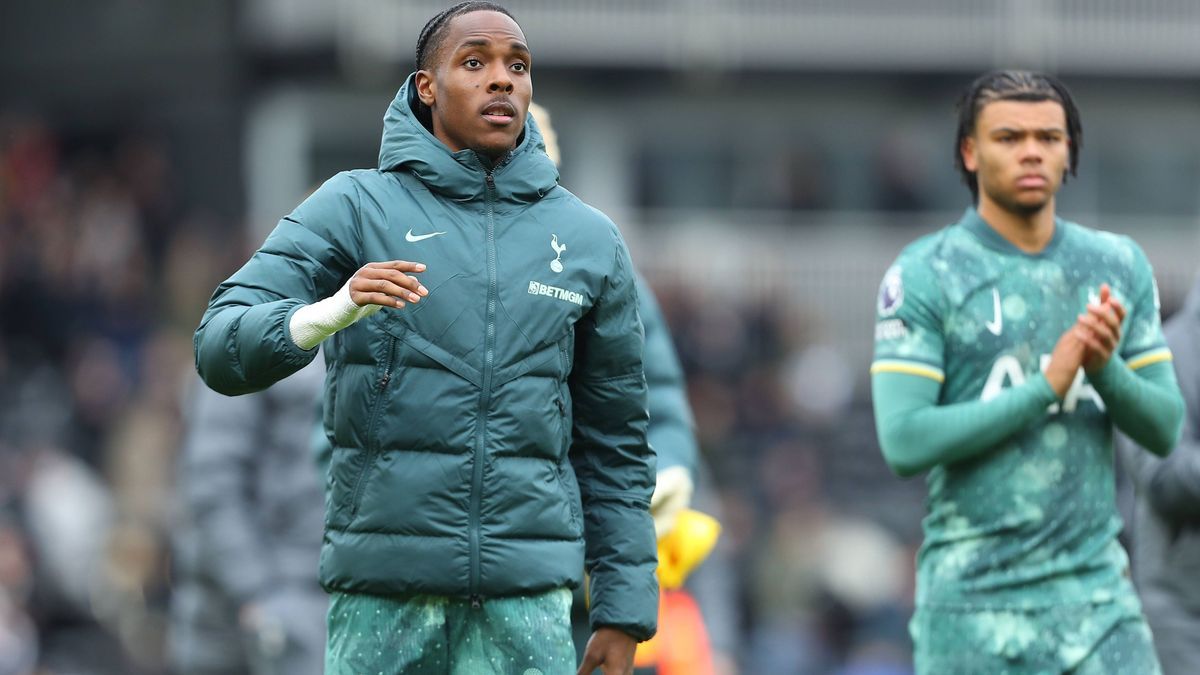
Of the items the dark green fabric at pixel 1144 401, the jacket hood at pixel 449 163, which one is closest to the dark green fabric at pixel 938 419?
the dark green fabric at pixel 1144 401

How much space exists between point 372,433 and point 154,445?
11.5 metres

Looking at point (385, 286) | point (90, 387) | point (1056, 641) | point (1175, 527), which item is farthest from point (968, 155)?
point (90, 387)

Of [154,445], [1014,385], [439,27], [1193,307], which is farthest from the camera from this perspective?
[154,445]

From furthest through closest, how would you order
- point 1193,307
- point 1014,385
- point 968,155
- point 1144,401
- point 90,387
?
point 90,387 < point 1193,307 < point 968,155 < point 1014,385 < point 1144,401

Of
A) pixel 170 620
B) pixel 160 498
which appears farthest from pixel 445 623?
pixel 160 498

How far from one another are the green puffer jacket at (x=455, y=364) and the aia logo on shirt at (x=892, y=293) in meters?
1.28

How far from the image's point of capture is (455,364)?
5242 millimetres

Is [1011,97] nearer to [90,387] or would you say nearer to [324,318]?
[324,318]

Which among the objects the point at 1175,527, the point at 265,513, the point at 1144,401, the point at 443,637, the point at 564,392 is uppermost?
the point at 564,392

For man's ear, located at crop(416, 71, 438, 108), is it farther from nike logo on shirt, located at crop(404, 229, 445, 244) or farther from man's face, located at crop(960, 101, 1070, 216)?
man's face, located at crop(960, 101, 1070, 216)

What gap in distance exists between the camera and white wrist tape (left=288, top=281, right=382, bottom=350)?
4910mm

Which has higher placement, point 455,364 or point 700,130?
point 700,130

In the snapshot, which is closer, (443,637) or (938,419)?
(443,637)

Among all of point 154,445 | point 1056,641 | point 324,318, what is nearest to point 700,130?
point 154,445
